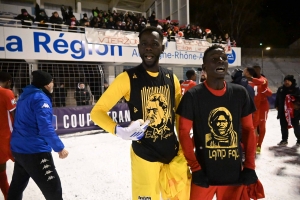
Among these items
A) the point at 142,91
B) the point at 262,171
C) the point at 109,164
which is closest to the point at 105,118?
the point at 142,91

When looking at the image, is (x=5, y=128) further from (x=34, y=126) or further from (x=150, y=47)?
(x=150, y=47)

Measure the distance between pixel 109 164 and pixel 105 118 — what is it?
292 cm

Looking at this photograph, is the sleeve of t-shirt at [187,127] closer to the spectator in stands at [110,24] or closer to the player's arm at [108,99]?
the player's arm at [108,99]

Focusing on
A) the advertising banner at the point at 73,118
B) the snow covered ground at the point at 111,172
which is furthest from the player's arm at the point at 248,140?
the advertising banner at the point at 73,118

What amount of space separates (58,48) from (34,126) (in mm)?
8203

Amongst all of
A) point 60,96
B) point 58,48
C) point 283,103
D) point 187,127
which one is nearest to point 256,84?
point 283,103

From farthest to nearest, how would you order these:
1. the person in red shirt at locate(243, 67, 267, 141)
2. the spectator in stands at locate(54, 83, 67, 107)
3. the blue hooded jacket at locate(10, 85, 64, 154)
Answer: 1. the spectator in stands at locate(54, 83, 67, 107)
2. the person in red shirt at locate(243, 67, 267, 141)
3. the blue hooded jacket at locate(10, 85, 64, 154)

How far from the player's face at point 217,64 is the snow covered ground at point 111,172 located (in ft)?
6.85

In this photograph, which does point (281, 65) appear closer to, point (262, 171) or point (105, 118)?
point (262, 171)

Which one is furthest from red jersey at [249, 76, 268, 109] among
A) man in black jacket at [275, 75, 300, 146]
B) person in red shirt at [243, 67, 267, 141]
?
man in black jacket at [275, 75, 300, 146]

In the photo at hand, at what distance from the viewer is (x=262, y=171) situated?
3945 millimetres

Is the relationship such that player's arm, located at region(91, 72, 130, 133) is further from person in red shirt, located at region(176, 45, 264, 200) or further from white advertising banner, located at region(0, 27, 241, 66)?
white advertising banner, located at region(0, 27, 241, 66)

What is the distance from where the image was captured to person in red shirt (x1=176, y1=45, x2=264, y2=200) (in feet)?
5.97

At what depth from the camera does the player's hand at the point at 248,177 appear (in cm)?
180
